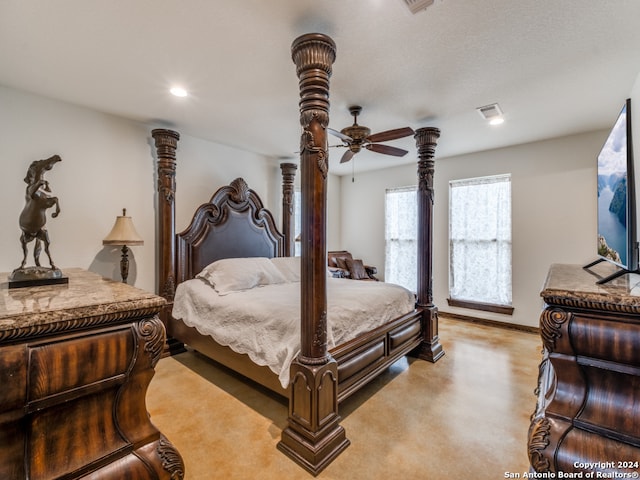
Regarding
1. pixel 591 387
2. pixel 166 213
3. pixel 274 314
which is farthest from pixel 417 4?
pixel 166 213

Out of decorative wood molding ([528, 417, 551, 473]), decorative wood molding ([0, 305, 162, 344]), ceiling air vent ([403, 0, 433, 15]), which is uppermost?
ceiling air vent ([403, 0, 433, 15])

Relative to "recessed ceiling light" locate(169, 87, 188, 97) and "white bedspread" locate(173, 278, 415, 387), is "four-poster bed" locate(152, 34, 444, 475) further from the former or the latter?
"recessed ceiling light" locate(169, 87, 188, 97)

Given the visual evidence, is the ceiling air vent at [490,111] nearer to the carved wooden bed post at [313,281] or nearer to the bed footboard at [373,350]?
the carved wooden bed post at [313,281]

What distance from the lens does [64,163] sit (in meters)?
2.92

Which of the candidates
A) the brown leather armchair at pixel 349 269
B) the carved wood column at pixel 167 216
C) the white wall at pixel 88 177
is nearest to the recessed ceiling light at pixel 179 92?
the carved wood column at pixel 167 216

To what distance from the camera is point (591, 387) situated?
38.2 inches

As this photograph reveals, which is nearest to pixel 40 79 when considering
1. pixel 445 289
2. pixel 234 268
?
pixel 234 268

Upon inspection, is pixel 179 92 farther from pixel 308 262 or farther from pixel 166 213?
pixel 308 262

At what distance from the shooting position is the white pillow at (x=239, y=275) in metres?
3.17

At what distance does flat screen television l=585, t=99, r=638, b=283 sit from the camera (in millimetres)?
1413

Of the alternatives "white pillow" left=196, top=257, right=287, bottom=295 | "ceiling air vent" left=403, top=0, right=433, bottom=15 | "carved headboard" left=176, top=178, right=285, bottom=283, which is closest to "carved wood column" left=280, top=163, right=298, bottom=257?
"carved headboard" left=176, top=178, right=285, bottom=283

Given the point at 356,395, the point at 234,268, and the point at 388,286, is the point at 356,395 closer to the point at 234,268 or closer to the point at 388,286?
the point at 388,286

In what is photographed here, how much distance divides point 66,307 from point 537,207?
16.4ft

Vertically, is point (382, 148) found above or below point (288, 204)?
above
